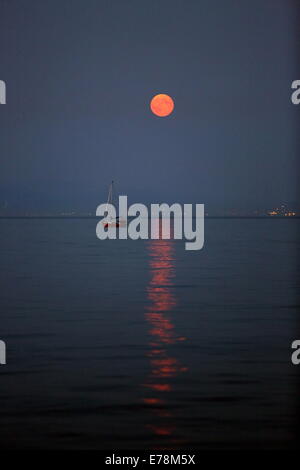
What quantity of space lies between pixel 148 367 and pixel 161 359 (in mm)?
1638

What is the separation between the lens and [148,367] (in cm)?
2881

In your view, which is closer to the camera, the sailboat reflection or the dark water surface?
the dark water surface

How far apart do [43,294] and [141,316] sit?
1313 centimetres

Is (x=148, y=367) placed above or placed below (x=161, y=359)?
below

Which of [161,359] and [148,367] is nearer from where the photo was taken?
[148,367]

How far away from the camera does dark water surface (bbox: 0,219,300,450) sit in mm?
20453

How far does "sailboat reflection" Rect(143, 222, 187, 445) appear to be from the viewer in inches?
844

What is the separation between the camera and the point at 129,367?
2880cm

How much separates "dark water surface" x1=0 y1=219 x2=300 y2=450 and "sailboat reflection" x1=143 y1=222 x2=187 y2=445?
1.6 inches

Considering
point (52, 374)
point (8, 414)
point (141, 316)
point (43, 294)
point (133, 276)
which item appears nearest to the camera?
point (8, 414)

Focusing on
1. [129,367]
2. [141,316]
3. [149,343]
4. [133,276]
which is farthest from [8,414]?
[133,276]

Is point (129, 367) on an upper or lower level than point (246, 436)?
upper

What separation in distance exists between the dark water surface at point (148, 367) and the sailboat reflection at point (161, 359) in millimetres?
41
